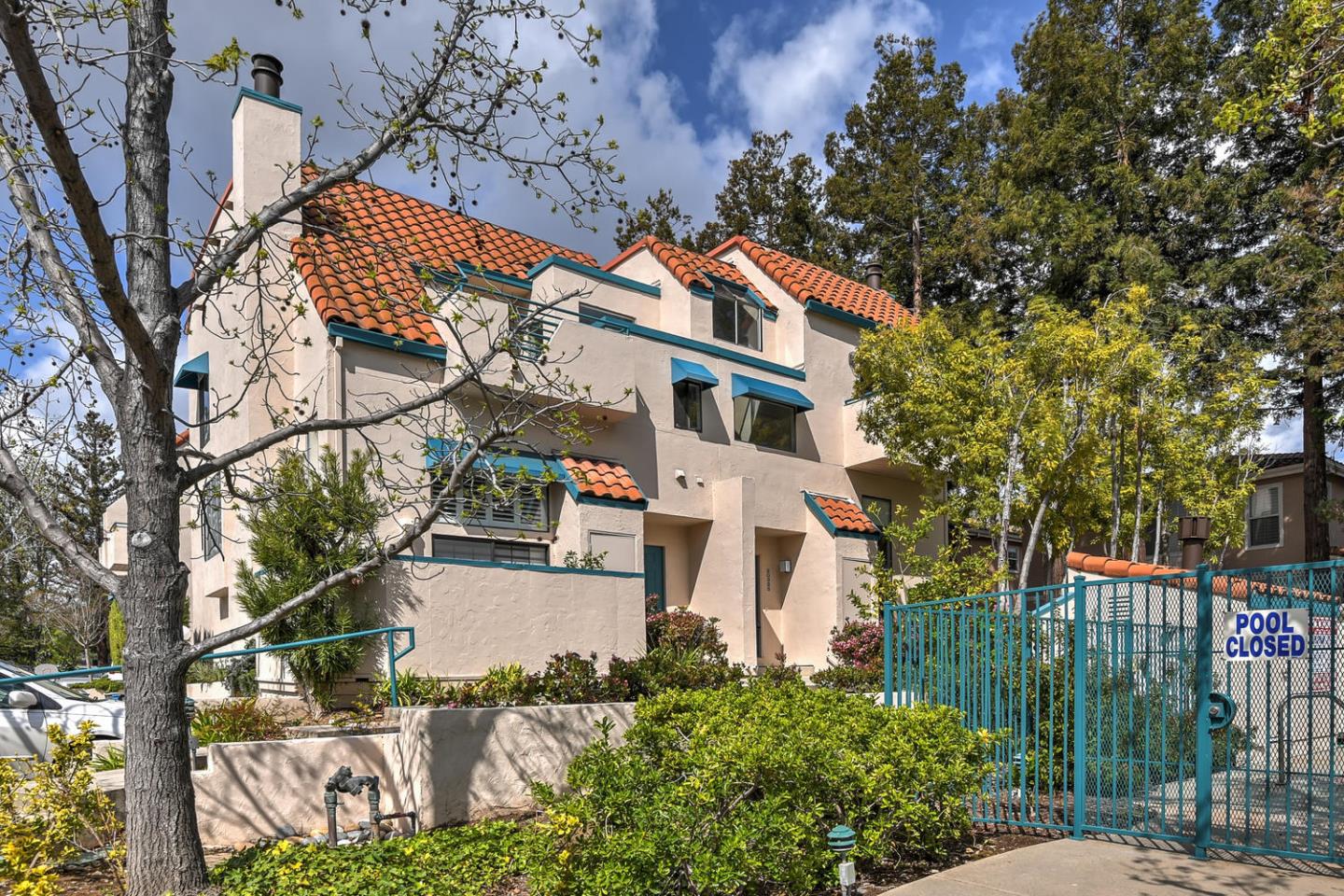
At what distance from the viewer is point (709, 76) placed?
1753 cm

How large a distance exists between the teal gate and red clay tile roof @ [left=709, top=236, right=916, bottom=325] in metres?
11.6

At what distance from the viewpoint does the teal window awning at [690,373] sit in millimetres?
17562

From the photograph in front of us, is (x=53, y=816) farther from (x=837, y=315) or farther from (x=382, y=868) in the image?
(x=837, y=315)

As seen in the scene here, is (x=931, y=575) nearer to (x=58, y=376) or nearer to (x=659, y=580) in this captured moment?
(x=659, y=580)

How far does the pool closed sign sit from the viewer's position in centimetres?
629

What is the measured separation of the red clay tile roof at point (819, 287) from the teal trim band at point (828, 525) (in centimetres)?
431

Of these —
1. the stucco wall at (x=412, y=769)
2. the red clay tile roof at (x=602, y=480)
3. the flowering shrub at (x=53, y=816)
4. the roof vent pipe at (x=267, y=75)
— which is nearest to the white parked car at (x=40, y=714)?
the stucco wall at (x=412, y=769)

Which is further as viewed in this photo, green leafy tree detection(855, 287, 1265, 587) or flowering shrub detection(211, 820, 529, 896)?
green leafy tree detection(855, 287, 1265, 587)

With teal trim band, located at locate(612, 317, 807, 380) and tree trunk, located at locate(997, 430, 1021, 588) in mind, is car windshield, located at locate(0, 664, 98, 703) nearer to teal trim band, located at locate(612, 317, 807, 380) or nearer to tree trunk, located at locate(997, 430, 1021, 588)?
teal trim band, located at locate(612, 317, 807, 380)

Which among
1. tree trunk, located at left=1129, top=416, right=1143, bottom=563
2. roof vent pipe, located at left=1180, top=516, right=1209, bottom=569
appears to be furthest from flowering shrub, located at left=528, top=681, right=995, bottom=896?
roof vent pipe, located at left=1180, top=516, right=1209, bottom=569

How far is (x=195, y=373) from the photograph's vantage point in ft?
53.1

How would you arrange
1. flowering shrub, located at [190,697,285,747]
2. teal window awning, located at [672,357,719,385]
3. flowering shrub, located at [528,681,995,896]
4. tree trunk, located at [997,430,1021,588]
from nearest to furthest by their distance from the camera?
flowering shrub, located at [528,681,995,896], flowering shrub, located at [190,697,285,747], tree trunk, located at [997,430,1021,588], teal window awning, located at [672,357,719,385]

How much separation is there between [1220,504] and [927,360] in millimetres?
7702

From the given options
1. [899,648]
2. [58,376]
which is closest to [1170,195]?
[899,648]
